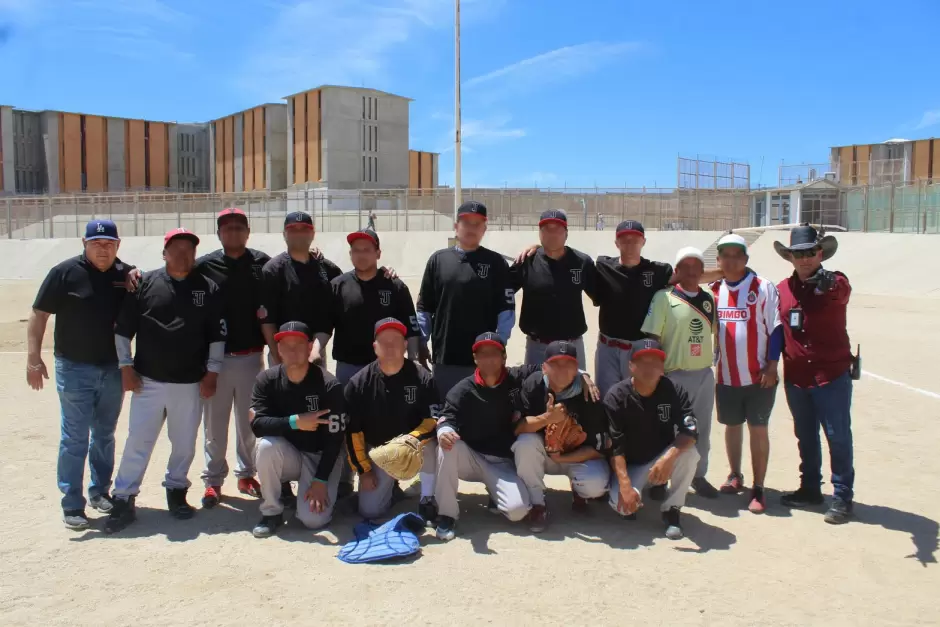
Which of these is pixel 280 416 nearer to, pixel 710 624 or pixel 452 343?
pixel 452 343

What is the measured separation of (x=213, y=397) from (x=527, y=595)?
291 centimetres

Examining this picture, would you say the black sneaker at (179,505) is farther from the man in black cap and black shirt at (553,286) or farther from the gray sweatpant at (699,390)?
the gray sweatpant at (699,390)

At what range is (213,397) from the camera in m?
5.62

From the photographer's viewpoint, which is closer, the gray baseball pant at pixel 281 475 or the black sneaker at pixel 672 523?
the black sneaker at pixel 672 523

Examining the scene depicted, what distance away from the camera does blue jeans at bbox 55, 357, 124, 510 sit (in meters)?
5.05

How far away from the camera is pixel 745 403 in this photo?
5.56m

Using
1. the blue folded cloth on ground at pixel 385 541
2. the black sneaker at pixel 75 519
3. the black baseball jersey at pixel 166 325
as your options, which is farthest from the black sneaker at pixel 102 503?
the blue folded cloth on ground at pixel 385 541

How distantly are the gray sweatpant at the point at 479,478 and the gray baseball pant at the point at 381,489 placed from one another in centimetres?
8

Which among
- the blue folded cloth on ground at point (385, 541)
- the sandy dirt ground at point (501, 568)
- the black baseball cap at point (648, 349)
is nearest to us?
the sandy dirt ground at point (501, 568)

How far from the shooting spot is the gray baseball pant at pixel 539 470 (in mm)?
5035

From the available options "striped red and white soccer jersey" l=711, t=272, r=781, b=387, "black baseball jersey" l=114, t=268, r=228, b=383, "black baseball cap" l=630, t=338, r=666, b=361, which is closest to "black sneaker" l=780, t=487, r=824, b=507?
"striped red and white soccer jersey" l=711, t=272, r=781, b=387

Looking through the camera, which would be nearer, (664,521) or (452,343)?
(664,521)

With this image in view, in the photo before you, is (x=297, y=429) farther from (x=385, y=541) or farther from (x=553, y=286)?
(x=553, y=286)

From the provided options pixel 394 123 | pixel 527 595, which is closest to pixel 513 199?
pixel 394 123
